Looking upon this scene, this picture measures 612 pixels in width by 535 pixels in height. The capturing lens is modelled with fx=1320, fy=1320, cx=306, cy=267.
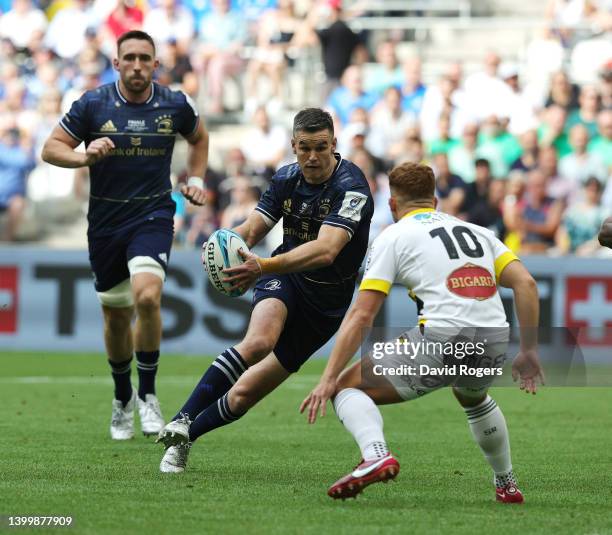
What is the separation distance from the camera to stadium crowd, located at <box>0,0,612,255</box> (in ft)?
56.9

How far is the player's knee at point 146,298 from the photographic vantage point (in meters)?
9.02

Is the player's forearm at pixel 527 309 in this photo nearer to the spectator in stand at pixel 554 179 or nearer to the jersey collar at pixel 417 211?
the jersey collar at pixel 417 211

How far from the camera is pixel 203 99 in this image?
21484mm

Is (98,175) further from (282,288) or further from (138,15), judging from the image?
(138,15)

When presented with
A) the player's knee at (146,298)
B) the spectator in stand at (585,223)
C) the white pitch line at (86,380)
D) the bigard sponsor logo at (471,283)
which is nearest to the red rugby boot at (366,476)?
the bigard sponsor logo at (471,283)

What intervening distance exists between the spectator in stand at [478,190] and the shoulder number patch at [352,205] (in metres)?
9.56

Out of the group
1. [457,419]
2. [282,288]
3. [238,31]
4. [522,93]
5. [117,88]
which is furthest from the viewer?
[238,31]

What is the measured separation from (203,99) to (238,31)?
140cm

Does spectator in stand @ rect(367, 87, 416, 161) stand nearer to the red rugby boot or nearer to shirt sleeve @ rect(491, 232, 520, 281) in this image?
shirt sleeve @ rect(491, 232, 520, 281)

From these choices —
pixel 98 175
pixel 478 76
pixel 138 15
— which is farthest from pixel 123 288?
pixel 138 15

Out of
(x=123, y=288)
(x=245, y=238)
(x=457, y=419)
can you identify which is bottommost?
(x=457, y=419)

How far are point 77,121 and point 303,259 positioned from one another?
2894 mm

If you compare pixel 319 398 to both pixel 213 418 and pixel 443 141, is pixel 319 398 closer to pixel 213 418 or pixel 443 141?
pixel 213 418

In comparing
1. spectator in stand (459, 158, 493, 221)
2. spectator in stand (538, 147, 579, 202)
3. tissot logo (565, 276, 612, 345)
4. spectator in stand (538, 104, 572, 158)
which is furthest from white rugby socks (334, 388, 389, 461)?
spectator in stand (538, 104, 572, 158)
